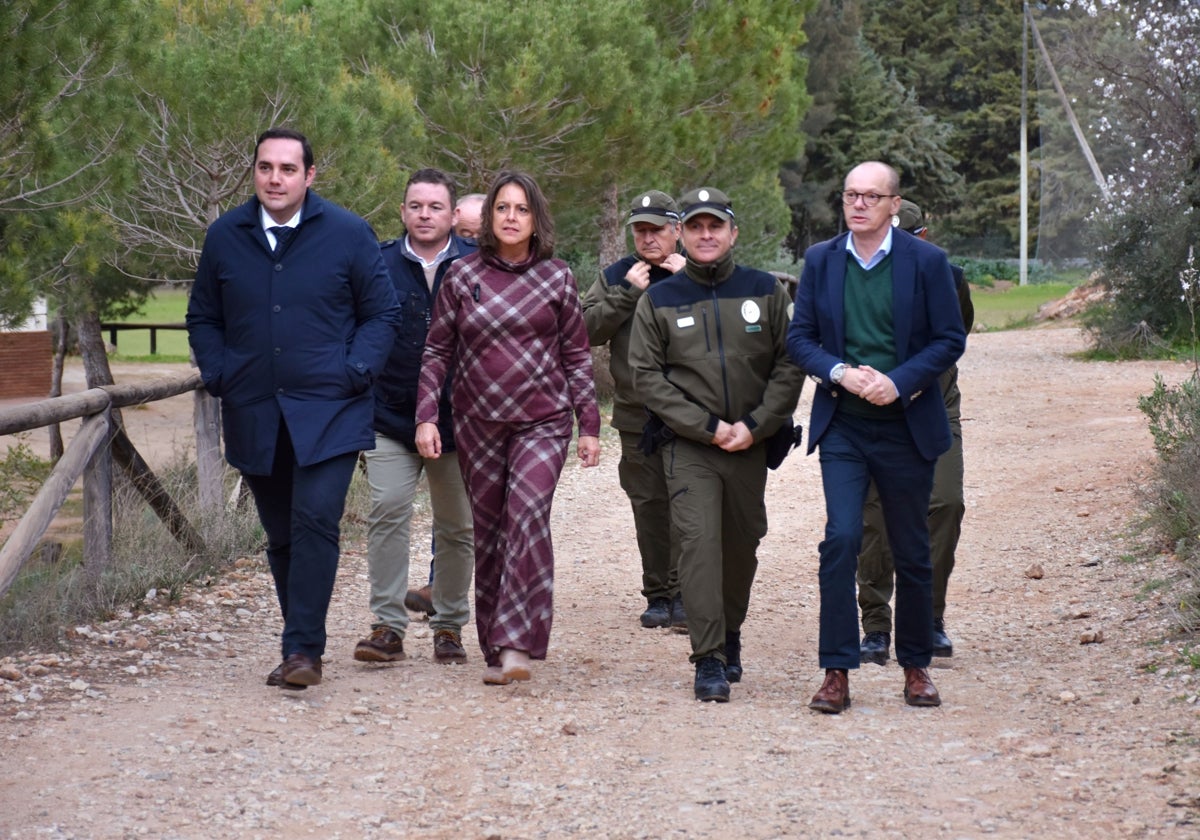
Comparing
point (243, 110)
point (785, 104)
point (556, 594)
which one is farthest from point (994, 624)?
point (785, 104)

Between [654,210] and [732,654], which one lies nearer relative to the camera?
[732,654]

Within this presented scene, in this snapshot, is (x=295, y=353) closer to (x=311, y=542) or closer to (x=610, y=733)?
(x=311, y=542)

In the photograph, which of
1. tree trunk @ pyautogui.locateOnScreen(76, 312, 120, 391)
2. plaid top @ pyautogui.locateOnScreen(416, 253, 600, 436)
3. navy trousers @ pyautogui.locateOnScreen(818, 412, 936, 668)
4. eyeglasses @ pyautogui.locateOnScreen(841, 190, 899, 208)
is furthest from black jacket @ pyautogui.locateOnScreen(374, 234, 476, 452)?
tree trunk @ pyautogui.locateOnScreen(76, 312, 120, 391)

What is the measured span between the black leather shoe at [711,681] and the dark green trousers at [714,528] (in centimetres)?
3

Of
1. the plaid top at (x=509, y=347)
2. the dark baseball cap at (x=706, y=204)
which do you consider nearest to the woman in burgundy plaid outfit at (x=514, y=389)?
the plaid top at (x=509, y=347)

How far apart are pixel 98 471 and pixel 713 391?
133 inches

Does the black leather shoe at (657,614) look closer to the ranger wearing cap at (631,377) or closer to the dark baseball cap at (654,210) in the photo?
the ranger wearing cap at (631,377)

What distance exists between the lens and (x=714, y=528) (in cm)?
594

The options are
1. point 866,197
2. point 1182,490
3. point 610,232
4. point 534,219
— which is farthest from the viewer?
point 610,232

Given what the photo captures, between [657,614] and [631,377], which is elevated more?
[631,377]

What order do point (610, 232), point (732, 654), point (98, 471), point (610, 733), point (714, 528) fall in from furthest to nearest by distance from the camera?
point (610, 232) → point (98, 471) → point (732, 654) → point (714, 528) → point (610, 733)

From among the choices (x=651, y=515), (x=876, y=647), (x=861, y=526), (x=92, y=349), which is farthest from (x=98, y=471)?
(x=92, y=349)

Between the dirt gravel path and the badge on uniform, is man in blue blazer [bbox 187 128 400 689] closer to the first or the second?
the dirt gravel path

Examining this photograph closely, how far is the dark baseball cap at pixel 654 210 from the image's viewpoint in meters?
6.92
